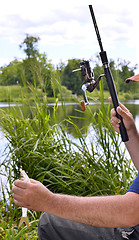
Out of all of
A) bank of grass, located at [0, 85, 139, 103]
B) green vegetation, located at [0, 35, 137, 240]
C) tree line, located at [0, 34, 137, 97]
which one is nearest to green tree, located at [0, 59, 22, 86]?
tree line, located at [0, 34, 137, 97]

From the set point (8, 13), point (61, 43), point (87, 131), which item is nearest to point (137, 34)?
point (87, 131)

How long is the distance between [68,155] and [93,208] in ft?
4.11

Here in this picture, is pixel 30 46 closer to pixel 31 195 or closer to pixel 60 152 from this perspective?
pixel 60 152

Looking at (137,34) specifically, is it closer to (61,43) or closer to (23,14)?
(61,43)

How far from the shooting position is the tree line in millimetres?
2393

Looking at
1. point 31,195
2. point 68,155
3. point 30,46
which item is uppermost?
point 30,46

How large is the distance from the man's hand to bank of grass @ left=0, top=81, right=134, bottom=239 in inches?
41.7

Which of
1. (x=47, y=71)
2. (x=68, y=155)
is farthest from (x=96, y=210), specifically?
(x=47, y=71)

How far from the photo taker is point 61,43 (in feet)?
14.9

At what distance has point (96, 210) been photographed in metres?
0.84

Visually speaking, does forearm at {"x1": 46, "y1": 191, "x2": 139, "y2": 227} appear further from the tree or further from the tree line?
the tree

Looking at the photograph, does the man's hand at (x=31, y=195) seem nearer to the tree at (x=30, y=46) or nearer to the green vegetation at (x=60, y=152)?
the green vegetation at (x=60, y=152)

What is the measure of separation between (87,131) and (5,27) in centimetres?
307

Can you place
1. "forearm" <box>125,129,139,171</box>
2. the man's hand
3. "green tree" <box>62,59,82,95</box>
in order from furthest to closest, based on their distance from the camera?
"green tree" <box>62,59,82,95</box> < "forearm" <box>125,129,139,171</box> < the man's hand
